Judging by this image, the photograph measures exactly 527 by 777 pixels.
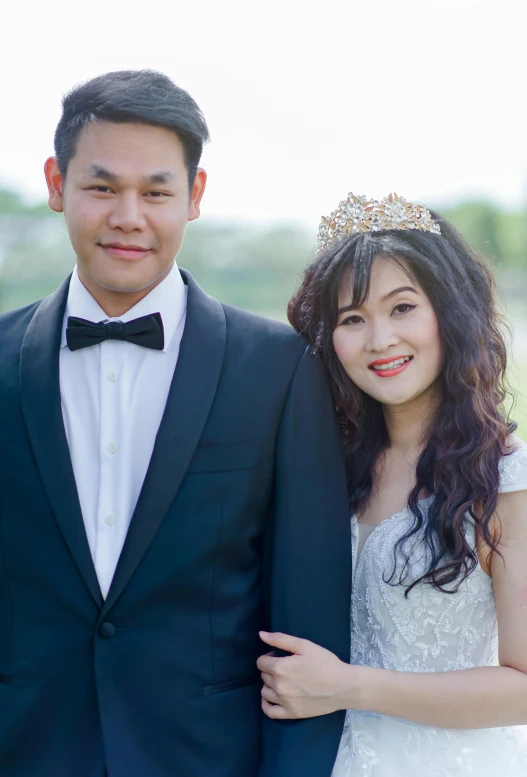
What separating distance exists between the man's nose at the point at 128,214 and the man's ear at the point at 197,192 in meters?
0.20

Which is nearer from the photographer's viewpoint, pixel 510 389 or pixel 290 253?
pixel 510 389

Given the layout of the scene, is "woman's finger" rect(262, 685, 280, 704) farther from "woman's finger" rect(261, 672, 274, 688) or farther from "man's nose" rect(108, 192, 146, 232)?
"man's nose" rect(108, 192, 146, 232)

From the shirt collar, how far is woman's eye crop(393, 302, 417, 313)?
1.75 ft

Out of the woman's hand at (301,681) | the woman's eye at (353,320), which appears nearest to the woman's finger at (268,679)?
the woman's hand at (301,681)

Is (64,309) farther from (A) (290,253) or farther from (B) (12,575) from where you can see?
(A) (290,253)

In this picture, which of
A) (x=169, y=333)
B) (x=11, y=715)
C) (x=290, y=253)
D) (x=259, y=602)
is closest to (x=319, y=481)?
(x=259, y=602)

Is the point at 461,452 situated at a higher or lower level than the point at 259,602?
higher

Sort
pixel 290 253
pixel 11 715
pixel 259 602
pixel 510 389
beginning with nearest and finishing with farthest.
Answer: pixel 11 715, pixel 259 602, pixel 510 389, pixel 290 253

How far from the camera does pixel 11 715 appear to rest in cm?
191

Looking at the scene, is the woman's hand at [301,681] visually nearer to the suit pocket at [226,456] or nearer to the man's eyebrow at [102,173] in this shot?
the suit pocket at [226,456]

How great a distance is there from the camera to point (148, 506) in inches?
73.1

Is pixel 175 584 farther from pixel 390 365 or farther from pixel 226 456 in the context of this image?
pixel 390 365

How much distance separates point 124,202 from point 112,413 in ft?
1.54

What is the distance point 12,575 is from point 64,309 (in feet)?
2.08
